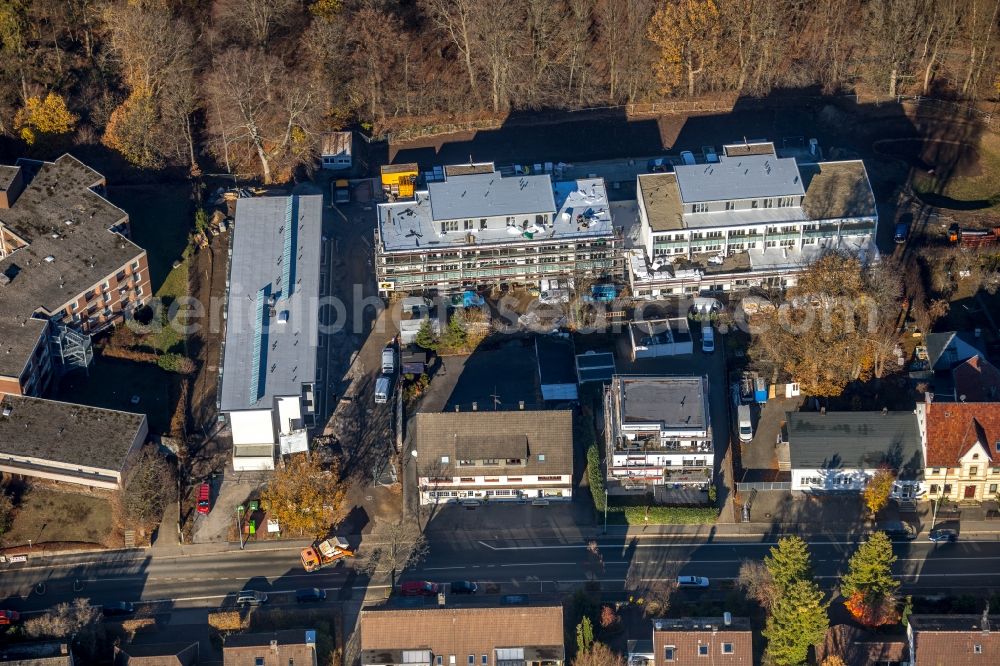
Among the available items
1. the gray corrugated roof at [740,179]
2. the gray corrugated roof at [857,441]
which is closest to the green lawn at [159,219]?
the gray corrugated roof at [740,179]

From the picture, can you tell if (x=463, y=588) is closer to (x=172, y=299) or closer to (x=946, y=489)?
(x=946, y=489)

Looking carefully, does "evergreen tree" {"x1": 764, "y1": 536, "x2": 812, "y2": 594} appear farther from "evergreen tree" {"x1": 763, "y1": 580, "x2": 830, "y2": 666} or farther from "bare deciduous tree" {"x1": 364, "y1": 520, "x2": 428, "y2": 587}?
"bare deciduous tree" {"x1": 364, "y1": 520, "x2": 428, "y2": 587}

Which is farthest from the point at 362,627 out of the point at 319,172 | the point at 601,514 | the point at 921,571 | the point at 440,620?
the point at 319,172

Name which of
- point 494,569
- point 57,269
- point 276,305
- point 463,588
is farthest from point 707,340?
point 57,269

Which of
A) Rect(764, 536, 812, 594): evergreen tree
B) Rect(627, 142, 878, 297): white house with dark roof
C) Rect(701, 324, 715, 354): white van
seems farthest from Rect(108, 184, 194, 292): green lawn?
Rect(764, 536, 812, 594): evergreen tree

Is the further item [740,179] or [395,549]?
[740,179]

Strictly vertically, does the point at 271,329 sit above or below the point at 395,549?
above

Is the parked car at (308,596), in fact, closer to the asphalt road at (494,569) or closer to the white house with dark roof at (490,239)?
the asphalt road at (494,569)
